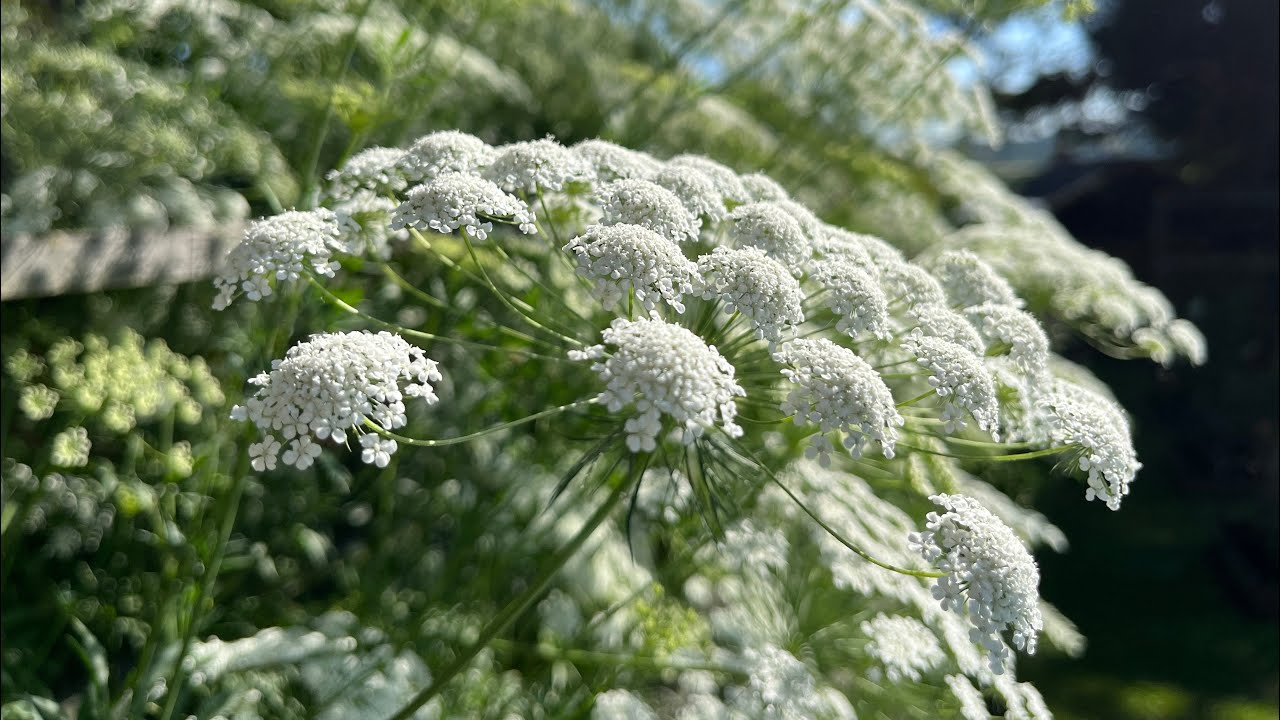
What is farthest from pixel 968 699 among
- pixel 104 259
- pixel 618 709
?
pixel 104 259

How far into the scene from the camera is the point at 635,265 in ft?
4.99

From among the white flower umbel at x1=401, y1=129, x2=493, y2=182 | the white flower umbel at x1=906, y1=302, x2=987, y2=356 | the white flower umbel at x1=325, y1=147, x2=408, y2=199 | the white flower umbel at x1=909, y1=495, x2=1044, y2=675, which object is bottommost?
the white flower umbel at x1=325, y1=147, x2=408, y2=199

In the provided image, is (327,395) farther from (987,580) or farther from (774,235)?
(987,580)

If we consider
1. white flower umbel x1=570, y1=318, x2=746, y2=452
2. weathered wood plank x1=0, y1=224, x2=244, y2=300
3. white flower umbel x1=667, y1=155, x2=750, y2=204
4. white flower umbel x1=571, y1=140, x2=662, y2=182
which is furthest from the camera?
weathered wood plank x1=0, y1=224, x2=244, y2=300

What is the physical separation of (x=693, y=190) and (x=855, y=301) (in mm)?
472

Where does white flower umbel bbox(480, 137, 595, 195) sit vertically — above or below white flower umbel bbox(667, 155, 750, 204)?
below

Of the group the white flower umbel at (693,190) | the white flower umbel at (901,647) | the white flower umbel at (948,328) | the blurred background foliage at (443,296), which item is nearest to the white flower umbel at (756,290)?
the white flower umbel at (693,190)

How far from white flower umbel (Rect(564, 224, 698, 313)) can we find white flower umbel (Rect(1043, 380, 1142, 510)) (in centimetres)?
91

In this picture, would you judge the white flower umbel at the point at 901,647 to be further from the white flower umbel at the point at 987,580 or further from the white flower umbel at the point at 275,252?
the white flower umbel at the point at 275,252

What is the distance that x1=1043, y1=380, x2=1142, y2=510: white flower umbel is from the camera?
64.9 inches

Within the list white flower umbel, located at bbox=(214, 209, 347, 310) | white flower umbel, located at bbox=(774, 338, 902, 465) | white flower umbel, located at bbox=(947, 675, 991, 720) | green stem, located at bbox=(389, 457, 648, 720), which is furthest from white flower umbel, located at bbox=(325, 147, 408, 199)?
white flower umbel, located at bbox=(947, 675, 991, 720)

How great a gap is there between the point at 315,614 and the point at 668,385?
2.18m

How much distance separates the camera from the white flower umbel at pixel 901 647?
6.82 feet

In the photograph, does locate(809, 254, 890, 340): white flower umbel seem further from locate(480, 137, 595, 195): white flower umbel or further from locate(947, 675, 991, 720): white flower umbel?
locate(947, 675, 991, 720): white flower umbel
